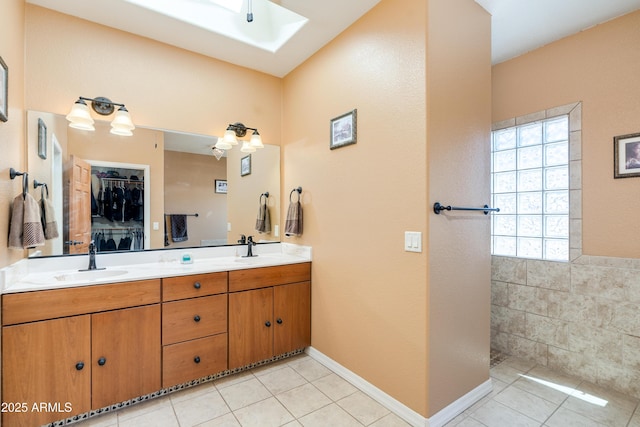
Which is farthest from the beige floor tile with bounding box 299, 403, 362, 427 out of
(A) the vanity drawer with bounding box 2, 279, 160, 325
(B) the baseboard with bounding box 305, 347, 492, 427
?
(A) the vanity drawer with bounding box 2, 279, 160, 325

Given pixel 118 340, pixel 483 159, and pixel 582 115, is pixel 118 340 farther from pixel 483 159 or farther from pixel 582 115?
pixel 582 115

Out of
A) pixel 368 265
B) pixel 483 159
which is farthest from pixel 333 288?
pixel 483 159

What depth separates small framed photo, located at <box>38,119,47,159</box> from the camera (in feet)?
6.65

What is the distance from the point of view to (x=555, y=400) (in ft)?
6.59

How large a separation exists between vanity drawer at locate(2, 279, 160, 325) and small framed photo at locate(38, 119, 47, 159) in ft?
3.25

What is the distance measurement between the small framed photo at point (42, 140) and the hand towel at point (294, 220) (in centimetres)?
182

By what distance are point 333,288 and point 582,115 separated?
91.8 inches

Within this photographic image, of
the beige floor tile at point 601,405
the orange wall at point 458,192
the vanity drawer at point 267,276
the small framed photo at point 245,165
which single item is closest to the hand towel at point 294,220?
the vanity drawer at point 267,276

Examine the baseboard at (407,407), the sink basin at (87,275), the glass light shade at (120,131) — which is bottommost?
the baseboard at (407,407)

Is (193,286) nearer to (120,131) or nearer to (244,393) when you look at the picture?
(244,393)

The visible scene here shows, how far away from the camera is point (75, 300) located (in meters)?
1.72

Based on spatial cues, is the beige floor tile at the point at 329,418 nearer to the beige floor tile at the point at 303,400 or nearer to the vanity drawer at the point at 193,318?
the beige floor tile at the point at 303,400

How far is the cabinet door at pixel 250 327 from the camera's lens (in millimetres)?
2283

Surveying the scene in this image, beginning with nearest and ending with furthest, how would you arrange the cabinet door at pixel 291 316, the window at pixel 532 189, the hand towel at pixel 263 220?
the window at pixel 532 189 < the cabinet door at pixel 291 316 < the hand towel at pixel 263 220
